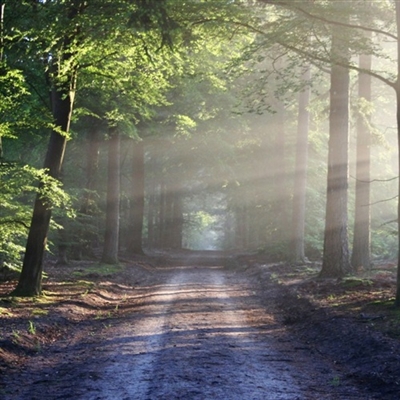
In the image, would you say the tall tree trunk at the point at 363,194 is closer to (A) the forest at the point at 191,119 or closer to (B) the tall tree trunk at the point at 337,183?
(A) the forest at the point at 191,119

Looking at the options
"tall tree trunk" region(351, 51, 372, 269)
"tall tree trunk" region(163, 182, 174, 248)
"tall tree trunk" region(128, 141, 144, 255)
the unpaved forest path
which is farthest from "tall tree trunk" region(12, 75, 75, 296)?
"tall tree trunk" region(163, 182, 174, 248)

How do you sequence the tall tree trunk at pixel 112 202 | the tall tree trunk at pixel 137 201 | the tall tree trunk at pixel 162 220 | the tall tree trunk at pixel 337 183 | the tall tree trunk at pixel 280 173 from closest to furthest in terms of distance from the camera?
the tall tree trunk at pixel 337 183
the tall tree trunk at pixel 112 202
the tall tree trunk at pixel 280 173
the tall tree trunk at pixel 137 201
the tall tree trunk at pixel 162 220

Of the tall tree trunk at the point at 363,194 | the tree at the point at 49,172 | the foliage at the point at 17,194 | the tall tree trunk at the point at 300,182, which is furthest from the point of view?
the tall tree trunk at the point at 300,182

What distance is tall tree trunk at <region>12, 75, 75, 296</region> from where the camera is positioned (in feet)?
48.5

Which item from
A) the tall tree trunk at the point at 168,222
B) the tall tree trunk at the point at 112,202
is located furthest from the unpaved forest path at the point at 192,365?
the tall tree trunk at the point at 168,222

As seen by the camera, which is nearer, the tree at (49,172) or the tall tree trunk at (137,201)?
the tree at (49,172)

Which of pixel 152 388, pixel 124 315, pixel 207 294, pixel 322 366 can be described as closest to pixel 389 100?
pixel 207 294

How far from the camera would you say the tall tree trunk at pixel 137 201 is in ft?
114

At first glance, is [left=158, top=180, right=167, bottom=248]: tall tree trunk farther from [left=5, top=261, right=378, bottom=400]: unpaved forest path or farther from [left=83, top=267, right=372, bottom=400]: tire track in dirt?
[left=5, top=261, right=378, bottom=400]: unpaved forest path

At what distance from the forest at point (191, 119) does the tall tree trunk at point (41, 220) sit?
0.12ft

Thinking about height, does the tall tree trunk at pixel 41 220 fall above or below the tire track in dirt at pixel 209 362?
above

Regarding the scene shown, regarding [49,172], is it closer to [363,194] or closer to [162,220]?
[363,194]

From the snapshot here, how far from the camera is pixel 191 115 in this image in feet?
96.0

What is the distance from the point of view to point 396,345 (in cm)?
903
